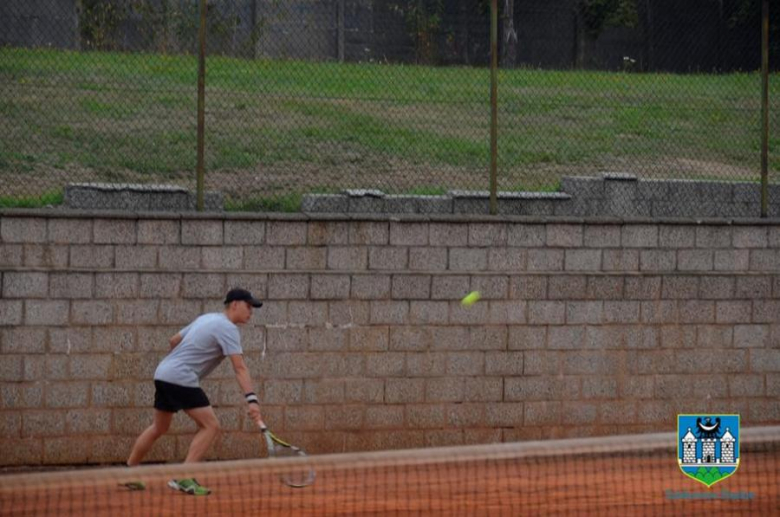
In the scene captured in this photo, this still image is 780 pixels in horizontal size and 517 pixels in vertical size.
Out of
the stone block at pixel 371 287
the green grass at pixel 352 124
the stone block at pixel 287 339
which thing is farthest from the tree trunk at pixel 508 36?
the stone block at pixel 287 339

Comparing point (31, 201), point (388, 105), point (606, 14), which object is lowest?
point (31, 201)

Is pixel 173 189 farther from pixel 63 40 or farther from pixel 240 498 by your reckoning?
pixel 240 498

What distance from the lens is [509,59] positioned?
44.3 ft

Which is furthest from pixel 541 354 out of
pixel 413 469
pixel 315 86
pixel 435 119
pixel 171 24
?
pixel 171 24

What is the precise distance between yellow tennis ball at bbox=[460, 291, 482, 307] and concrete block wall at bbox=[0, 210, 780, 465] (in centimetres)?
6

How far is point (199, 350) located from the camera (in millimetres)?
10102

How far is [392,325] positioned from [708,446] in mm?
3363

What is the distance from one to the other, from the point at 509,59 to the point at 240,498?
18.6ft

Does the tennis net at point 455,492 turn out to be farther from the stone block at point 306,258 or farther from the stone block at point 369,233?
the stone block at point 369,233

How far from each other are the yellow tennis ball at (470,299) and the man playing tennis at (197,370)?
2624mm

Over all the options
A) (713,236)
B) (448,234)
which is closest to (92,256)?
(448,234)

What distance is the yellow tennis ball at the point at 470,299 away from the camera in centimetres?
1209

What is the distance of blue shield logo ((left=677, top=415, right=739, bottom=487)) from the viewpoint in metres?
11.8

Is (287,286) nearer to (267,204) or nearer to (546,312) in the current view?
(267,204)
